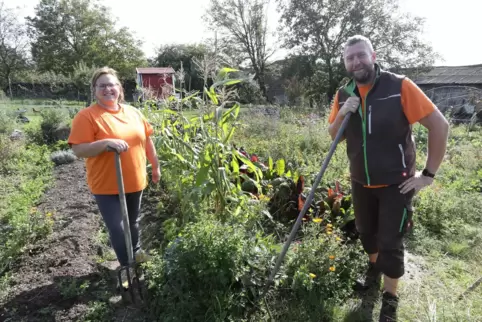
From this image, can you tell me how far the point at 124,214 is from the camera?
7.33ft

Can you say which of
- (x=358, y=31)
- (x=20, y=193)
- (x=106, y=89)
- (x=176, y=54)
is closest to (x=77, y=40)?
(x=176, y=54)

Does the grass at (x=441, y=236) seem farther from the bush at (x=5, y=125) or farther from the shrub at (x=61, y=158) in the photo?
the bush at (x=5, y=125)

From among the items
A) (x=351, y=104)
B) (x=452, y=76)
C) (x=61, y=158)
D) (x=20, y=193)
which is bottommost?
(x=20, y=193)

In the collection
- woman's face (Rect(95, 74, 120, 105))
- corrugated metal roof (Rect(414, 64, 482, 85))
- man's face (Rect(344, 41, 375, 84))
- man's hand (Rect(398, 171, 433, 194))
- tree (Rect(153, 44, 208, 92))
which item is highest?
tree (Rect(153, 44, 208, 92))

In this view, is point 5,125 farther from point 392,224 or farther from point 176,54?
point 176,54

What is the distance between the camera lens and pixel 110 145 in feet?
7.09

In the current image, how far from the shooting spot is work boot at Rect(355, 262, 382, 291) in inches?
100

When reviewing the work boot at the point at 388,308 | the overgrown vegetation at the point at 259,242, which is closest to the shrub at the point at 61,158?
the overgrown vegetation at the point at 259,242

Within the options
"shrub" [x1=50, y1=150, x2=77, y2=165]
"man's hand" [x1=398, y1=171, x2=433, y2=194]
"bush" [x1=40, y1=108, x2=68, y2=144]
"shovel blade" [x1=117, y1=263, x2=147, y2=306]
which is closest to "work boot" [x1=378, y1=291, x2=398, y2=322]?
"man's hand" [x1=398, y1=171, x2=433, y2=194]

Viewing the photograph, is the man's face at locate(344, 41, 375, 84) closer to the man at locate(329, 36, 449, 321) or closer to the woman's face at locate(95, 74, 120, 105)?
the man at locate(329, 36, 449, 321)

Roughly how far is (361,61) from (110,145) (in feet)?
5.49

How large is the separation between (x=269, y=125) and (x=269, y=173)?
4.73 meters

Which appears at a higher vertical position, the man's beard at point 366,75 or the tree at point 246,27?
the tree at point 246,27

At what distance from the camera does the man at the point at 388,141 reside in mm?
1978
